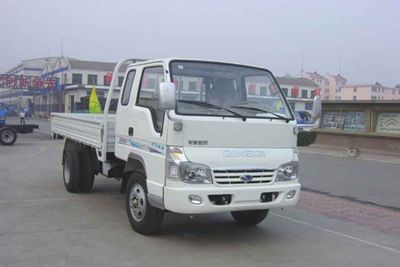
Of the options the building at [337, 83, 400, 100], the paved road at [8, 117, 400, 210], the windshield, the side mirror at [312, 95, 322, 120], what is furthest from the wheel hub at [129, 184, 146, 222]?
the building at [337, 83, 400, 100]

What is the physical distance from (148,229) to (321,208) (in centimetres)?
412

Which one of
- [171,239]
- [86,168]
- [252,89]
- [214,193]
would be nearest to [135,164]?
[171,239]

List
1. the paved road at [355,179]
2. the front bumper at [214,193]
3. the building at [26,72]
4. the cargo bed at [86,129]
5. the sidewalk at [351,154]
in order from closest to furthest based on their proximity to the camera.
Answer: the front bumper at [214,193], the cargo bed at [86,129], the paved road at [355,179], the sidewalk at [351,154], the building at [26,72]

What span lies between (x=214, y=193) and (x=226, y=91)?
1.63m

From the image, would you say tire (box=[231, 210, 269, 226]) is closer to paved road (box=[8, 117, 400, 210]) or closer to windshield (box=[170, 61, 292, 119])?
windshield (box=[170, 61, 292, 119])

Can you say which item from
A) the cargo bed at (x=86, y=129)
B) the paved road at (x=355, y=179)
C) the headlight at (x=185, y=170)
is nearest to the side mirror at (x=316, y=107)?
the headlight at (x=185, y=170)

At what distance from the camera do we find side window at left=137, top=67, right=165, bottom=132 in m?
6.66

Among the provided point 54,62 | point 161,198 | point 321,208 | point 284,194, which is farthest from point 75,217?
point 54,62

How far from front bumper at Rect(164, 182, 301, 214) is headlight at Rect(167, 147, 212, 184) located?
0.09 metres

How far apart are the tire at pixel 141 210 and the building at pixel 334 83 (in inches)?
3636

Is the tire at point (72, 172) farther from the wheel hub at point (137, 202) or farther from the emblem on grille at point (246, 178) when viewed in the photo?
the emblem on grille at point (246, 178)

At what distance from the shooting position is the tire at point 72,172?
9836 mm

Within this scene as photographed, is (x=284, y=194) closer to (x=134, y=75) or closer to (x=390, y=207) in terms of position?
(x=134, y=75)

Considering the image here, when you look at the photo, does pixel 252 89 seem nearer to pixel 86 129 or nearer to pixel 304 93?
pixel 86 129
